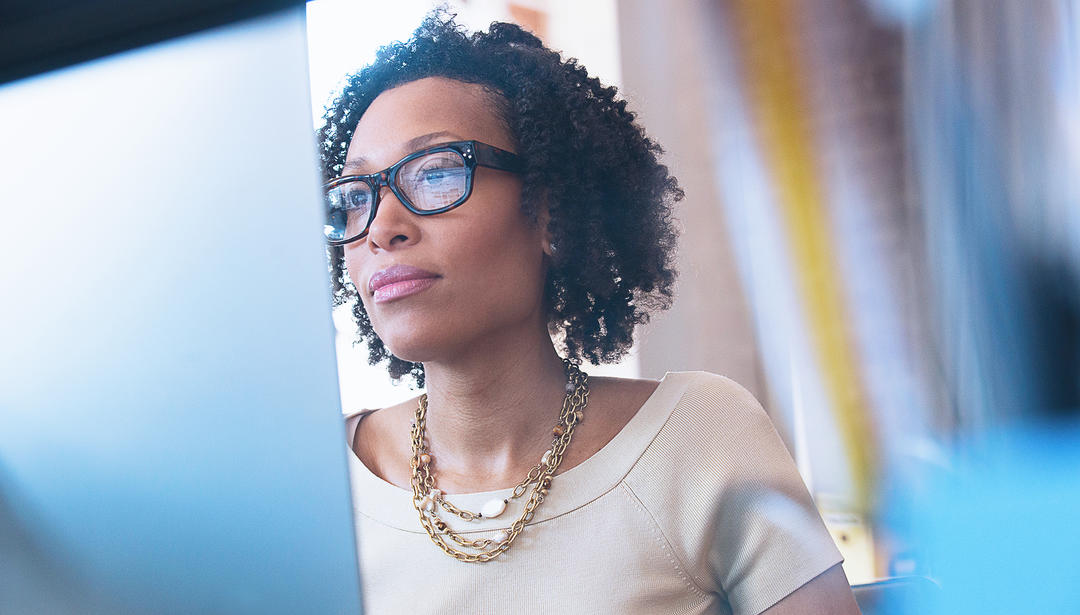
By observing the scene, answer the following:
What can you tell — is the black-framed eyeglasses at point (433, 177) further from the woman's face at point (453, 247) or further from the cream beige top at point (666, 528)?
the cream beige top at point (666, 528)

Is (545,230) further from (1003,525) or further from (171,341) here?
(171,341)

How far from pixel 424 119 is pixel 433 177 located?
2.7 inches

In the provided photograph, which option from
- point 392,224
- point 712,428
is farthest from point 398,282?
point 712,428

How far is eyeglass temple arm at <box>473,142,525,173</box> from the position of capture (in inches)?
37.1

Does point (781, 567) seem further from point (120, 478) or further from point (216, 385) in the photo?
point (120, 478)

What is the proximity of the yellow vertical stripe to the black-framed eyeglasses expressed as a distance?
0.90 feet

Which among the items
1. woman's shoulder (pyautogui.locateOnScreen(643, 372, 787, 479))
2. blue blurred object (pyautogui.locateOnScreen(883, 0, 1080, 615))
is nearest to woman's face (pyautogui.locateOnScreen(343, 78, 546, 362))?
woman's shoulder (pyautogui.locateOnScreen(643, 372, 787, 479))

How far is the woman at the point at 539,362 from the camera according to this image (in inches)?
35.2

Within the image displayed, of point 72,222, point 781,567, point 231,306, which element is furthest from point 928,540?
point 72,222

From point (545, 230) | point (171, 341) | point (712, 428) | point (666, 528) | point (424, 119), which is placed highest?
point (424, 119)

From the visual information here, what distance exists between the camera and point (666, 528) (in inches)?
35.4

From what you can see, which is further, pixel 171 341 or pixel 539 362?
pixel 171 341

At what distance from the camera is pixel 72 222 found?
4.65 feet

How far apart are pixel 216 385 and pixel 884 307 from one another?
0.97 meters
